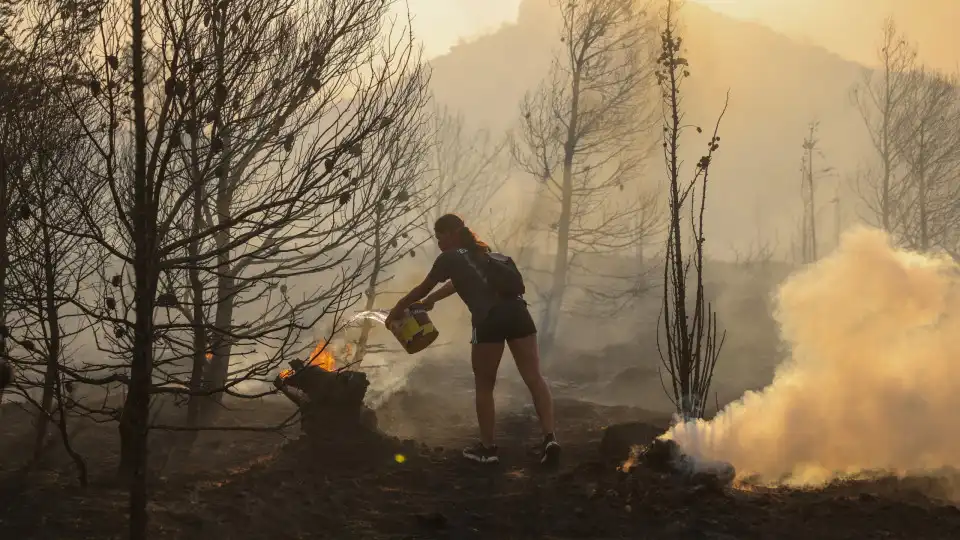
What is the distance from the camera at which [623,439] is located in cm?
623

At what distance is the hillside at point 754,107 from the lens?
93250 mm

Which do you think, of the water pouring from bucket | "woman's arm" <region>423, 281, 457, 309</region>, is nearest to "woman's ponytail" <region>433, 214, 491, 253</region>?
"woman's arm" <region>423, 281, 457, 309</region>

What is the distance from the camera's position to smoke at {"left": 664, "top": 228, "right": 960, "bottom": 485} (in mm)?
5500

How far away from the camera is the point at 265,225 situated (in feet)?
11.7

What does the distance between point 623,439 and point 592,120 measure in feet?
37.9

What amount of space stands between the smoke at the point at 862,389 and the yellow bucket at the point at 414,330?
1.96m

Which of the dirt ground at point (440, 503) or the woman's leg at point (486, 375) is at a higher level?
the woman's leg at point (486, 375)

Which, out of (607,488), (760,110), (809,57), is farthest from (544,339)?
(809,57)

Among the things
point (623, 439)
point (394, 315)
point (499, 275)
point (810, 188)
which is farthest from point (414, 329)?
point (810, 188)

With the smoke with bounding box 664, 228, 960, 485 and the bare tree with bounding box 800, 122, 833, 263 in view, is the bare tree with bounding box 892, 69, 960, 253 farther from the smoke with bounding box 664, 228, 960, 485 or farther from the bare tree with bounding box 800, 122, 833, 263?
the smoke with bounding box 664, 228, 960, 485

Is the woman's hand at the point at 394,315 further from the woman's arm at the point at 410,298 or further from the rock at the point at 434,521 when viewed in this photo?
the rock at the point at 434,521

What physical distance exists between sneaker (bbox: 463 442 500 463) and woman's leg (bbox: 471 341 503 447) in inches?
4.7

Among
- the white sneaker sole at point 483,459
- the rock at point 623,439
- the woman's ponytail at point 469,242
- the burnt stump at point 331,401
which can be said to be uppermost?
the woman's ponytail at point 469,242

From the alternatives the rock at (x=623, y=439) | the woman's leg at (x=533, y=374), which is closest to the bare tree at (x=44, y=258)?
the woman's leg at (x=533, y=374)
